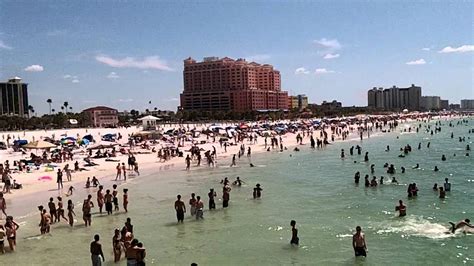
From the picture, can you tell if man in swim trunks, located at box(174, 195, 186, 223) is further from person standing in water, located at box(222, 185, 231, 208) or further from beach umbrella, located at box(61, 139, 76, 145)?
beach umbrella, located at box(61, 139, 76, 145)

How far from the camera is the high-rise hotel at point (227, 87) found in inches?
5866

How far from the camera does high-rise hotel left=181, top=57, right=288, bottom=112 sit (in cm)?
14900

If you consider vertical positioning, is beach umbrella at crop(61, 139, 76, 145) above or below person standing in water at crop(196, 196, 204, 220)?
above

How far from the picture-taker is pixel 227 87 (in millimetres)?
155125

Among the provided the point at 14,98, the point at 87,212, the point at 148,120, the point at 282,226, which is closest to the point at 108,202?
the point at 87,212

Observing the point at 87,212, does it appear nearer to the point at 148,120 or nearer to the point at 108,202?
the point at 108,202

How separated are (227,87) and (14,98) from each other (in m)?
66.1

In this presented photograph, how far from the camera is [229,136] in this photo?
5941cm

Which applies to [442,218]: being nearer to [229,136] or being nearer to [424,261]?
[424,261]

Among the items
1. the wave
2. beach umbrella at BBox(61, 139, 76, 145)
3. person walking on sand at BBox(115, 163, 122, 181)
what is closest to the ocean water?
the wave

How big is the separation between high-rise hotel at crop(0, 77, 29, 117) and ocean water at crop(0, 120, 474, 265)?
116305 millimetres

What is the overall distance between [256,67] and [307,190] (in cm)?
14262

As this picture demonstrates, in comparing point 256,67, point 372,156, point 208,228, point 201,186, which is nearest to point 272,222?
point 208,228

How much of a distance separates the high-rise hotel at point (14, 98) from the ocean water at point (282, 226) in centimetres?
11630
